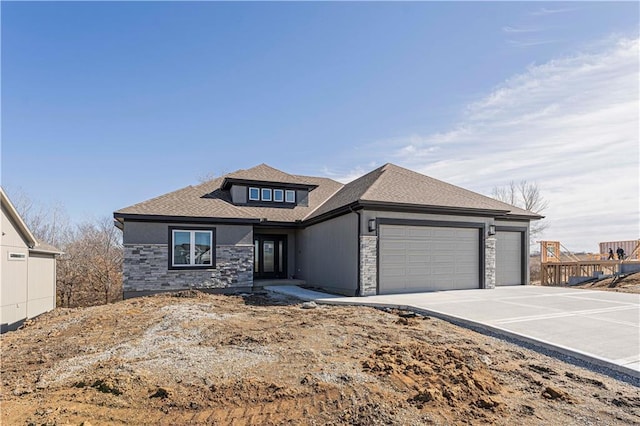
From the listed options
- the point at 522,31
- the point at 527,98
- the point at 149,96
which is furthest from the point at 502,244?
the point at 149,96

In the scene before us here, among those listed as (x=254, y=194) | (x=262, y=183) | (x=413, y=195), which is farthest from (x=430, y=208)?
(x=254, y=194)

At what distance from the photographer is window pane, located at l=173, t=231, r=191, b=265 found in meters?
12.9

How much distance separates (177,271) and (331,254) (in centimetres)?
556

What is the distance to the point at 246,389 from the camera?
3.96 m

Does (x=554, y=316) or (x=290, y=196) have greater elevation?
(x=290, y=196)

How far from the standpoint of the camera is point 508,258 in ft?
48.6

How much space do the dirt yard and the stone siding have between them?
5.16 metres

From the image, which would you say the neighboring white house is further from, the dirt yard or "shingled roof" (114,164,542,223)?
the dirt yard

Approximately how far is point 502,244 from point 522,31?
8167 millimetres

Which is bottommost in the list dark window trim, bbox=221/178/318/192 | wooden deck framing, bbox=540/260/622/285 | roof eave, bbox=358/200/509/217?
wooden deck framing, bbox=540/260/622/285

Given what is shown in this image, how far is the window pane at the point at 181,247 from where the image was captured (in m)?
12.9

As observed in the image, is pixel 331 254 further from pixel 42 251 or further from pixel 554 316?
pixel 42 251

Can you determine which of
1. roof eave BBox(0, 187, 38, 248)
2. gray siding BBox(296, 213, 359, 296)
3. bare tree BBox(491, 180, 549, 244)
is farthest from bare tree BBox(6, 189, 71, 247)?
bare tree BBox(491, 180, 549, 244)

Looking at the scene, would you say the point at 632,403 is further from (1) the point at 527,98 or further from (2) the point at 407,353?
(1) the point at 527,98
